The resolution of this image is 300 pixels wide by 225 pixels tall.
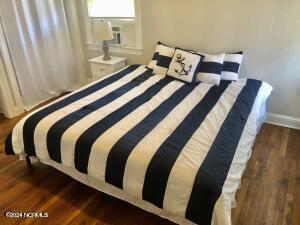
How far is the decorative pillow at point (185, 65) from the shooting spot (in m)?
2.60

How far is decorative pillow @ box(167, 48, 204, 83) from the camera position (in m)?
2.60

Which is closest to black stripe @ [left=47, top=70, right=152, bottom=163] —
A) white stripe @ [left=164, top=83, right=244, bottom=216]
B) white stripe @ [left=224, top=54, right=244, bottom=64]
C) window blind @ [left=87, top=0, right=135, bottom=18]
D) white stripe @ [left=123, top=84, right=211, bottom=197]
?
white stripe @ [left=123, top=84, right=211, bottom=197]

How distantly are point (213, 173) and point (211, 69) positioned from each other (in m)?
1.47

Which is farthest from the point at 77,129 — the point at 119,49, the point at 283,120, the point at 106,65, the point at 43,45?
the point at 283,120

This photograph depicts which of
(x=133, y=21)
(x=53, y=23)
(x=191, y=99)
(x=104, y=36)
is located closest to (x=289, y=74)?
(x=191, y=99)

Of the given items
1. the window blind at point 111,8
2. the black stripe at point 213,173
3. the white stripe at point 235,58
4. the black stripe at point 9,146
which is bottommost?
the black stripe at point 9,146

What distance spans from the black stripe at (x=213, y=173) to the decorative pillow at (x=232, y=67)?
886 mm

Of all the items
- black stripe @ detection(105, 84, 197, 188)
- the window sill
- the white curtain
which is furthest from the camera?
the window sill

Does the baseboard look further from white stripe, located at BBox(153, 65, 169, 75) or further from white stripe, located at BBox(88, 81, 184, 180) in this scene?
white stripe, located at BBox(88, 81, 184, 180)

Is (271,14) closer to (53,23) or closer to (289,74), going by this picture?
(289,74)

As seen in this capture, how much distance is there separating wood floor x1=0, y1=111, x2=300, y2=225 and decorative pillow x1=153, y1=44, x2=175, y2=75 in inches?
50.7

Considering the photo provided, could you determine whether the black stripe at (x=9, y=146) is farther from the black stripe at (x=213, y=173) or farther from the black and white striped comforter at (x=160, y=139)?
the black stripe at (x=213, y=173)

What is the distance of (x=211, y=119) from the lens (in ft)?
6.21

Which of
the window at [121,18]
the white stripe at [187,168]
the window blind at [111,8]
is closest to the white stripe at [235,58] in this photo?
the white stripe at [187,168]
